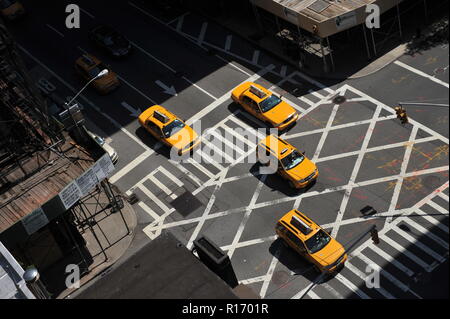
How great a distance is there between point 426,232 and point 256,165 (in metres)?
13.5

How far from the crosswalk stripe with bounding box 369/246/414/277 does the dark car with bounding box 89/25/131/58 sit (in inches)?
1210

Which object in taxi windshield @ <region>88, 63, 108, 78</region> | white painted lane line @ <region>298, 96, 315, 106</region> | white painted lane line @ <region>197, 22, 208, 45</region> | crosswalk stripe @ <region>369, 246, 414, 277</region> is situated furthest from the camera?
white painted lane line @ <region>197, 22, 208, 45</region>

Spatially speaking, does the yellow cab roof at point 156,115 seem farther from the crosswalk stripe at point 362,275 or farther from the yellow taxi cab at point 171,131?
the crosswalk stripe at point 362,275

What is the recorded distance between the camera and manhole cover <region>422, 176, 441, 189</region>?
44594mm

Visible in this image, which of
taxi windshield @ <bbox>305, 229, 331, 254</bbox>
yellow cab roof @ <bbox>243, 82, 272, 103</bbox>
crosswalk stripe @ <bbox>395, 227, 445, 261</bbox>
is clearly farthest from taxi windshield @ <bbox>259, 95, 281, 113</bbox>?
crosswalk stripe @ <bbox>395, 227, 445, 261</bbox>

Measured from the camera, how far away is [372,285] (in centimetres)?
4003

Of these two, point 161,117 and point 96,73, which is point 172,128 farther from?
point 96,73

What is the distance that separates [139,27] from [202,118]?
51.8 ft

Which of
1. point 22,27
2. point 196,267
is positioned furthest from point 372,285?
point 22,27

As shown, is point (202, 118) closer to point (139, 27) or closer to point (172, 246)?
point (139, 27)

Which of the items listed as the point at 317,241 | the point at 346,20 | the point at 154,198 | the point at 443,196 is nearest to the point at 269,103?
the point at 346,20

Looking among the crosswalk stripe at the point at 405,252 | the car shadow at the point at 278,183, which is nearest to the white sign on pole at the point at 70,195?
the car shadow at the point at 278,183

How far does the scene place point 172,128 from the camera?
5109 centimetres

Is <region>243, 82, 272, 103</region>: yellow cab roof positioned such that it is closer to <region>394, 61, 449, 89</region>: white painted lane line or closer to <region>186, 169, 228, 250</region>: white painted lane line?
<region>186, 169, 228, 250</region>: white painted lane line
